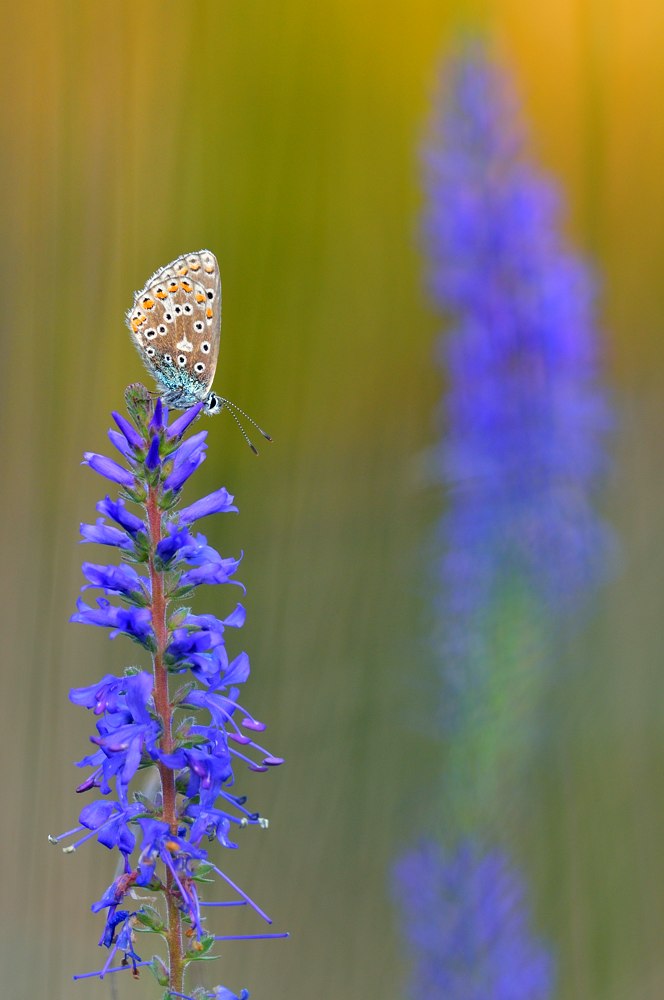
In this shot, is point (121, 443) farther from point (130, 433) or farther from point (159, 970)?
point (159, 970)

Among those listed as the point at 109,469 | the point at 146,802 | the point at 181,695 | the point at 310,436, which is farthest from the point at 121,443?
the point at 310,436

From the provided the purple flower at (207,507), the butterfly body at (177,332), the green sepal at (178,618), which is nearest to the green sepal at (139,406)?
the purple flower at (207,507)

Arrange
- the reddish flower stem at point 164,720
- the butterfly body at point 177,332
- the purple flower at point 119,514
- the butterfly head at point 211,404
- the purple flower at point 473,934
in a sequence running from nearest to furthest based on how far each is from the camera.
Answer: the reddish flower stem at point 164,720 → the purple flower at point 119,514 → the butterfly body at point 177,332 → the butterfly head at point 211,404 → the purple flower at point 473,934

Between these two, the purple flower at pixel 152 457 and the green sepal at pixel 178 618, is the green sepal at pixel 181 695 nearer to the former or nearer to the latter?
the green sepal at pixel 178 618

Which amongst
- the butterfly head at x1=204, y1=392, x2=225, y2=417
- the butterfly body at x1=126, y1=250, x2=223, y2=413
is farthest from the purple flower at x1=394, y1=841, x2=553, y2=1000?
the butterfly body at x1=126, y1=250, x2=223, y2=413

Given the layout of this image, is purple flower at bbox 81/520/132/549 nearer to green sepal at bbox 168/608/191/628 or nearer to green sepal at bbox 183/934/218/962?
green sepal at bbox 168/608/191/628

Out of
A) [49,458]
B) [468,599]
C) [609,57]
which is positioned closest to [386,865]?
[468,599]
